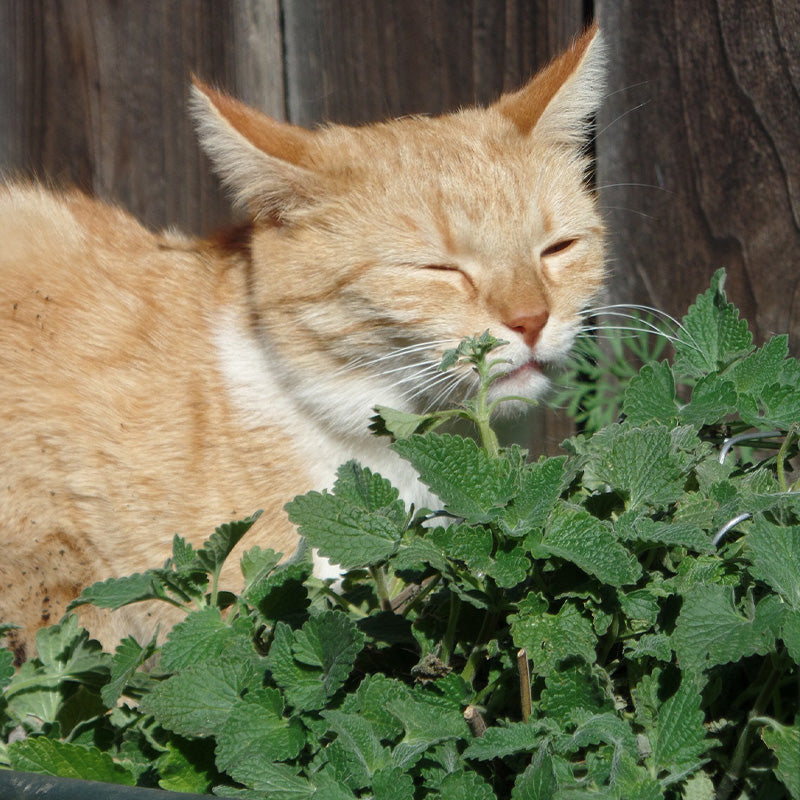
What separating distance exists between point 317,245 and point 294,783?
1459 mm

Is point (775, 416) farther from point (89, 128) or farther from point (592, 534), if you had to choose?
point (89, 128)

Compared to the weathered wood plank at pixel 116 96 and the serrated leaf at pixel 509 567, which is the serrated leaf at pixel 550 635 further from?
the weathered wood plank at pixel 116 96

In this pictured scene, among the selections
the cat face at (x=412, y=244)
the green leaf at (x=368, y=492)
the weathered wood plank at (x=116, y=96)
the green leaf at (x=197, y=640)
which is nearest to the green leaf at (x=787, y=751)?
the green leaf at (x=368, y=492)

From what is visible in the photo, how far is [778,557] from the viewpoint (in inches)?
31.7

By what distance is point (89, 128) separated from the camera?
3174 mm

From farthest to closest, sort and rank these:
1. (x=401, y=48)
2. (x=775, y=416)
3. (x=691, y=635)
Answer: (x=401, y=48), (x=775, y=416), (x=691, y=635)

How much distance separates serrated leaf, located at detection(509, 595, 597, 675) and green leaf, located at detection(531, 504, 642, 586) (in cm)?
5

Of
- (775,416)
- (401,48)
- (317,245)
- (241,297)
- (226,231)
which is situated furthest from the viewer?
(401,48)

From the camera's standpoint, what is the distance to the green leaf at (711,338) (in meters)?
1.20

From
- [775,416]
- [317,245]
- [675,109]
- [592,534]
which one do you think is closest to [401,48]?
[675,109]

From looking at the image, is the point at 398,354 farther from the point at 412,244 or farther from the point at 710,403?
the point at 710,403

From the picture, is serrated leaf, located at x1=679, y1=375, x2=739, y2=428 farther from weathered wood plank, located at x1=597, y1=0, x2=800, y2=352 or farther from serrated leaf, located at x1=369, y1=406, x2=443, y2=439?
weathered wood plank, located at x1=597, y1=0, x2=800, y2=352

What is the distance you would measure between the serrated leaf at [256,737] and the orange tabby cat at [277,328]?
3.65ft

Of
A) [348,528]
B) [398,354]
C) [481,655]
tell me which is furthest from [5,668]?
[398,354]
